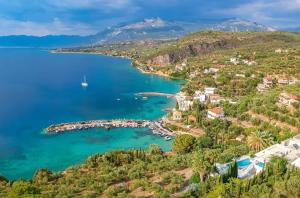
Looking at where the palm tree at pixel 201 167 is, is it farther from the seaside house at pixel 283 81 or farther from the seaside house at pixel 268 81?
the seaside house at pixel 283 81

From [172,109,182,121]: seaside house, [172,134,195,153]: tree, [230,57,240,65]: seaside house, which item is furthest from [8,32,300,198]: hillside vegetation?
[230,57,240,65]: seaside house

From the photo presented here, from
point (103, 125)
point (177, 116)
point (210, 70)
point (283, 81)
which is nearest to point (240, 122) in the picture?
point (177, 116)

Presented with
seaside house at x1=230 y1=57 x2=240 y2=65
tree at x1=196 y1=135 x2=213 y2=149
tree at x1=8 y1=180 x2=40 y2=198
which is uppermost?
seaside house at x1=230 y1=57 x2=240 y2=65

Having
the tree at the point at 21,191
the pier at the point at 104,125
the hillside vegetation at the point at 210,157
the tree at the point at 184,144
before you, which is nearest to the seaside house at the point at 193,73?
the hillside vegetation at the point at 210,157

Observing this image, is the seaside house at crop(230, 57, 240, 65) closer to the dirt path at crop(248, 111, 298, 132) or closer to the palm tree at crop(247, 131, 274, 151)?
the dirt path at crop(248, 111, 298, 132)

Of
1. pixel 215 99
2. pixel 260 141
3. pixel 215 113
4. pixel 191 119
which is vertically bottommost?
pixel 191 119

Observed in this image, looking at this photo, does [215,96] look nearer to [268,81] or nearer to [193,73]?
[268,81]
